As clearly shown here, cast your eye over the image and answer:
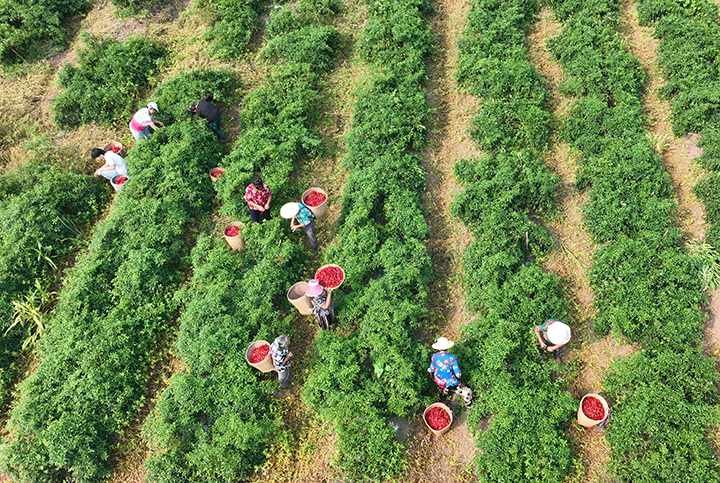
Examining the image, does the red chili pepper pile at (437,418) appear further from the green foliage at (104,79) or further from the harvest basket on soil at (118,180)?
the green foliage at (104,79)

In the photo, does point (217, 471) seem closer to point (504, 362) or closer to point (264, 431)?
point (264, 431)

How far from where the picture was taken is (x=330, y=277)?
8.78 meters

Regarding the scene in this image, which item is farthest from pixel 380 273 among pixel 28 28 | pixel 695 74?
pixel 28 28

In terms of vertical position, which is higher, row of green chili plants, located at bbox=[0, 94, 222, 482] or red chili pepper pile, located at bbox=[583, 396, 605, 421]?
row of green chili plants, located at bbox=[0, 94, 222, 482]

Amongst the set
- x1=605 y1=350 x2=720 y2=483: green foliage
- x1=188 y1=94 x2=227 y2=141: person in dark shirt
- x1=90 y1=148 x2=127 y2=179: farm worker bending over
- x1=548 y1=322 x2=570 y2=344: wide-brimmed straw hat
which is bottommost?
x1=605 y1=350 x2=720 y2=483: green foliage

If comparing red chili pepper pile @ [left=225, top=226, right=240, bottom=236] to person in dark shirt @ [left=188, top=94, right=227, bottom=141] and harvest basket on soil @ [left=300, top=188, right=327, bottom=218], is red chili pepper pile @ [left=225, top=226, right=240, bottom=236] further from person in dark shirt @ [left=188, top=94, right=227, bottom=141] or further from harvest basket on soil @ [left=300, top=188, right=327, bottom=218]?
person in dark shirt @ [left=188, top=94, right=227, bottom=141]

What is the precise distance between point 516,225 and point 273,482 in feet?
21.2

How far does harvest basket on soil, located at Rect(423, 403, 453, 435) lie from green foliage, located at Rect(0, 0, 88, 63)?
15760 millimetres

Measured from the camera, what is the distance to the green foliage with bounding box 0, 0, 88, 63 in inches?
563

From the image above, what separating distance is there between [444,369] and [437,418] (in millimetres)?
Answer: 820

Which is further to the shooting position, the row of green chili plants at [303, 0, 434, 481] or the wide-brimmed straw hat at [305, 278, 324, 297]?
the wide-brimmed straw hat at [305, 278, 324, 297]

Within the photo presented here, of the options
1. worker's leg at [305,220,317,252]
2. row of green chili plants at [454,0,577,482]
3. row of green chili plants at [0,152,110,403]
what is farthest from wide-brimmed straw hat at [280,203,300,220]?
row of green chili plants at [0,152,110,403]

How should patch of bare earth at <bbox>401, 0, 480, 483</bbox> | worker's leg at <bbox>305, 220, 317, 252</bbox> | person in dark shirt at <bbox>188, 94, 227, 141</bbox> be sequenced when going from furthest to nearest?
person in dark shirt at <bbox>188, 94, 227, 141</bbox> < worker's leg at <bbox>305, 220, 317, 252</bbox> < patch of bare earth at <bbox>401, 0, 480, 483</bbox>

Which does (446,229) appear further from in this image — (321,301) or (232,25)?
(232,25)
